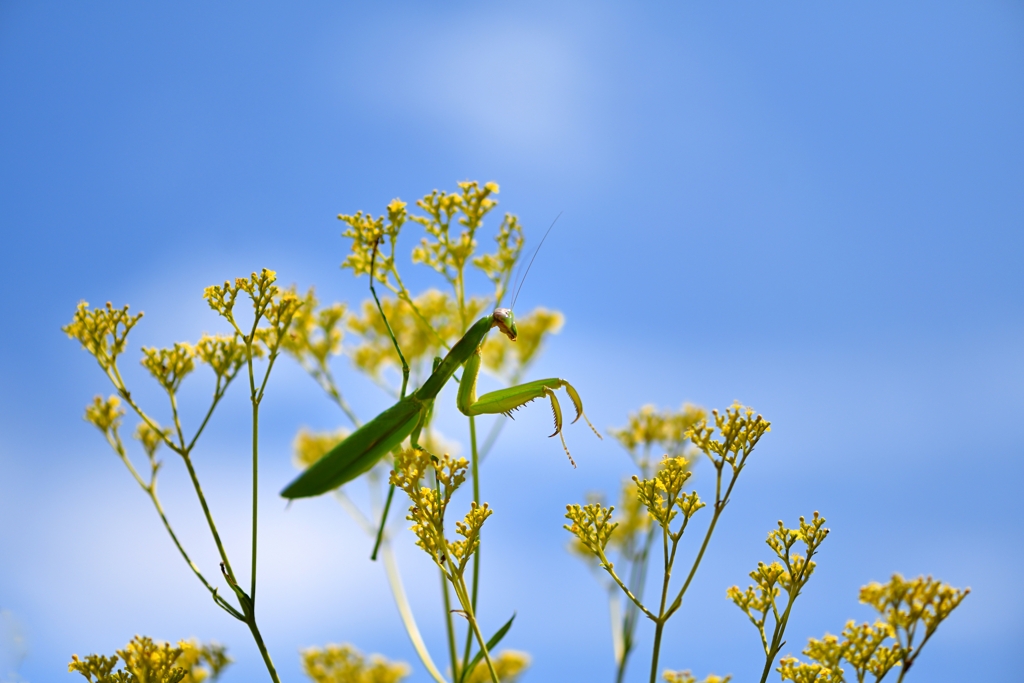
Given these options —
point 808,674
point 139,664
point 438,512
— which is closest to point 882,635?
point 808,674

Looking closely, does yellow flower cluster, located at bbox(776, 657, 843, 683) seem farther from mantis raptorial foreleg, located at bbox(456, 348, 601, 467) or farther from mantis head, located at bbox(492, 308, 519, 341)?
mantis head, located at bbox(492, 308, 519, 341)

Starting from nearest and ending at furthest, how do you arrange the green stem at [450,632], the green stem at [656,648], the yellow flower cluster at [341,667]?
1. the green stem at [656,648]
2. the green stem at [450,632]
3. the yellow flower cluster at [341,667]

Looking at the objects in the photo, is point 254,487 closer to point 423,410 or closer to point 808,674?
point 423,410

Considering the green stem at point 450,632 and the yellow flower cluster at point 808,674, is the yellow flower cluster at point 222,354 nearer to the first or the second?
the green stem at point 450,632

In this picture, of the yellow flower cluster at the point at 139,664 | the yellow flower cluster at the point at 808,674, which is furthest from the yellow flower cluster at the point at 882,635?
the yellow flower cluster at the point at 139,664

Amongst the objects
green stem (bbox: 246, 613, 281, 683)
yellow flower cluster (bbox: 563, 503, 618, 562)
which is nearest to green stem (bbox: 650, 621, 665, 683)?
yellow flower cluster (bbox: 563, 503, 618, 562)

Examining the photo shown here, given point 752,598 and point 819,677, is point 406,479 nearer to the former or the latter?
point 752,598

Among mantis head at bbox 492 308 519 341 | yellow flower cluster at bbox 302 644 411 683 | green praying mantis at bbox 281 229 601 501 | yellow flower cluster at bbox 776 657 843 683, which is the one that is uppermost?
mantis head at bbox 492 308 519 341

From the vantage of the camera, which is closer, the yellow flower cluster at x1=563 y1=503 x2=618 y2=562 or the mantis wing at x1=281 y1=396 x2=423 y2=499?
the yellow flower cluster at x1=563 y1=503 x2=618 y2=562
